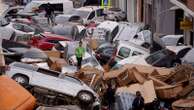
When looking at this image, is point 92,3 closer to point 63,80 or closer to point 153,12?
point 153,12

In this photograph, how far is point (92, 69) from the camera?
2314 cm

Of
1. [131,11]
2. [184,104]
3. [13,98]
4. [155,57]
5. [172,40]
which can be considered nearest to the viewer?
[13,98]

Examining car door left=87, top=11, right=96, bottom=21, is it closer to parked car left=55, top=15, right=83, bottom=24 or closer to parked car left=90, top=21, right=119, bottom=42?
parked car left=55, top=15, right=83, bottom=24

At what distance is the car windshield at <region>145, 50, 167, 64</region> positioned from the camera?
24.8 meters

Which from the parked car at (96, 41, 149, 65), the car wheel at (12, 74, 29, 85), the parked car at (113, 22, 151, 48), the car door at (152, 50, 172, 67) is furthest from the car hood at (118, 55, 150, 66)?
the car wheel at (12, 74, 29, 85)

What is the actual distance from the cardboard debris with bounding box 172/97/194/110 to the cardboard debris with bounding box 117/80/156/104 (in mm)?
783

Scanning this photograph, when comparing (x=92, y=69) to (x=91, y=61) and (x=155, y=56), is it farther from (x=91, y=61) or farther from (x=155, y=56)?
(x=155, y=56)

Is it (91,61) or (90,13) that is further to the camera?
(90,13)

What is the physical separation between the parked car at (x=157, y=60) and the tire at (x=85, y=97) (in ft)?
14.6

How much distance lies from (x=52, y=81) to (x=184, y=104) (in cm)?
422

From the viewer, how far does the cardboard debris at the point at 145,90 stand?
19375mm

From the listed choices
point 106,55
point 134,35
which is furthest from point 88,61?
point 134,35

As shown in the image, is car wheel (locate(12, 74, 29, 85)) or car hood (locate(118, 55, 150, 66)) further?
car hood (locate(118, 55, 150, 66))

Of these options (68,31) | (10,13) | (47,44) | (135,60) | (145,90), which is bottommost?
(10,13)
